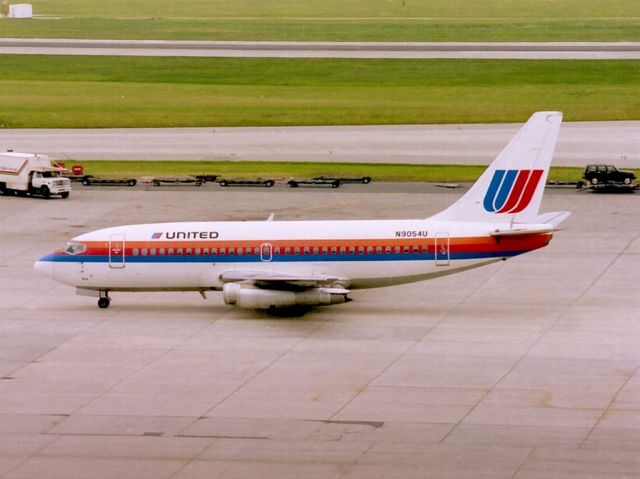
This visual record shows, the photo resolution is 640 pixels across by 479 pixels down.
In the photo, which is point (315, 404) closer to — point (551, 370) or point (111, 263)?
point (551, 370)

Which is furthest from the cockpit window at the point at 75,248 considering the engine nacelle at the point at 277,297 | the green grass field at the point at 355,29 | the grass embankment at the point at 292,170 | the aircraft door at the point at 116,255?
the green grass field at the point at 355,29

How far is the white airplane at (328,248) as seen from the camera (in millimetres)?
54250

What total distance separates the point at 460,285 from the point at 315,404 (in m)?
19.5

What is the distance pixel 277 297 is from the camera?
54.2 meters

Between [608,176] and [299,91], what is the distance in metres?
46.8

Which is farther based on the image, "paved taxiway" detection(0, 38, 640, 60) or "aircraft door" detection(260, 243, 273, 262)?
"paved taxiway" detection(0, 38, 640, 60)

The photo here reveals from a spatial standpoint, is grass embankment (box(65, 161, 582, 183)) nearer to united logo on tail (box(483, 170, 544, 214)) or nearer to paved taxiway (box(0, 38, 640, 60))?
united logo on tail (box(483, 170, 544, 214))

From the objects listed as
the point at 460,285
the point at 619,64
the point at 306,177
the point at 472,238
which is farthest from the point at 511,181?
the point at 619,64

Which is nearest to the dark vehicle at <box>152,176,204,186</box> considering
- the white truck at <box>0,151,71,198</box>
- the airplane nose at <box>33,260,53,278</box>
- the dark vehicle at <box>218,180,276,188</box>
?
the dark vehicle at <box>218,180,276,188</box>

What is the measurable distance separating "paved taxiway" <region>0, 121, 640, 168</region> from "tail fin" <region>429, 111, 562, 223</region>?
40062mm

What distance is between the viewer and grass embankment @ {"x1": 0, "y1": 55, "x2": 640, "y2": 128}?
A: 114m

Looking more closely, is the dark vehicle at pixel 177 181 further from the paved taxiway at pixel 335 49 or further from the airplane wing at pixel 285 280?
the paved taxiway at pixel 335 49

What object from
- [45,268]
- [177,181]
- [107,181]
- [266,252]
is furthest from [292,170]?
[266,252]

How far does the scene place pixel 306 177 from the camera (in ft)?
301
